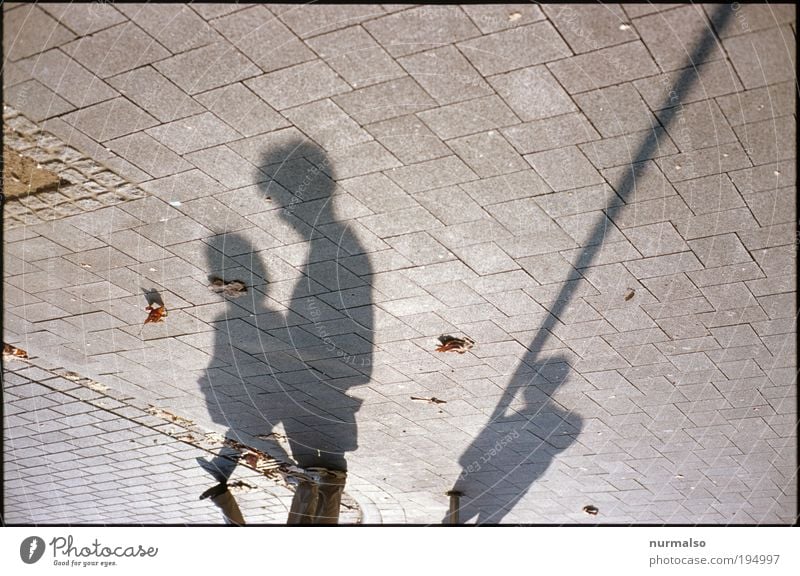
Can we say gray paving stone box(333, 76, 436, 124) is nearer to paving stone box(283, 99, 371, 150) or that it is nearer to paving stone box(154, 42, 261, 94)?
paving stone box(283, 99, 371, 150)

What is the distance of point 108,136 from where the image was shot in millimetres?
3918

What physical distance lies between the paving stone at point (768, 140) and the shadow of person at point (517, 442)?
2251 millimetres

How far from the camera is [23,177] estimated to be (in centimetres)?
434

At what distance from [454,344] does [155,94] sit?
2805 millimetres

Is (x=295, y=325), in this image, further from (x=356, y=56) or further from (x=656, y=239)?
(x=656, y=239)

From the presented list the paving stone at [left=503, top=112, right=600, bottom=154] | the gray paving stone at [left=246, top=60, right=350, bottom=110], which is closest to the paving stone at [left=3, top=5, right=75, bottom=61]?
the gray paving stone at [left=246, top=60, right=350, bottom=110]

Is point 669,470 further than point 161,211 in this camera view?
Yes

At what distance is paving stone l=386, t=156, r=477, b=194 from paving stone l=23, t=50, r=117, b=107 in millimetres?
1546

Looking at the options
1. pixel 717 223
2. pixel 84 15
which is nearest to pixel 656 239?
pixel 717 223

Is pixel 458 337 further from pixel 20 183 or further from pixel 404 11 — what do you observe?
pixel 20 183

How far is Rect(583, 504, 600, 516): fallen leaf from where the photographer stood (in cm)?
813
